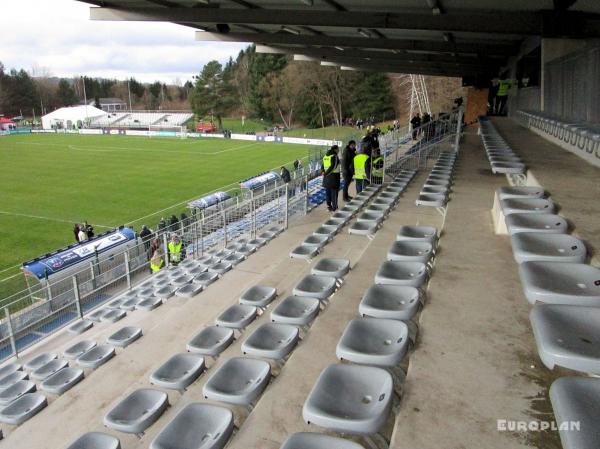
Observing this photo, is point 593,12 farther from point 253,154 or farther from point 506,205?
point 253,154

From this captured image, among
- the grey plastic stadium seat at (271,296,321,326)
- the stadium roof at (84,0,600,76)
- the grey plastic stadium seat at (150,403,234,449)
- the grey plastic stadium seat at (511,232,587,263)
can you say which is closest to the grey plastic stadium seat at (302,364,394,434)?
the grey plastic stadium seat at (150,403,234,449)

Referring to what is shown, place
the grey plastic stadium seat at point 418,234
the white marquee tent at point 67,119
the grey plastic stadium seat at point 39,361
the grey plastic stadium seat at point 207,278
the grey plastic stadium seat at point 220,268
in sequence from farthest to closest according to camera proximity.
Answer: the white marquee tent at point 67,119, the grey plastic stadium seat at point 220,268, the grey plastic stadium seat at point 207,278, the grey plastic stadium seat at point 39,361, the grey plastic stadium seat at point 418,234

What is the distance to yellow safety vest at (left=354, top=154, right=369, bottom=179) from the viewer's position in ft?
29.2

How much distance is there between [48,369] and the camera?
523cm

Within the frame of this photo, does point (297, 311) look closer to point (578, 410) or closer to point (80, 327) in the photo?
point (578, 410)

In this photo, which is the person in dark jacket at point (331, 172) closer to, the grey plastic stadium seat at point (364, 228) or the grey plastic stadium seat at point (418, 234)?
the grey plastic stadium seat at point (364, 228)

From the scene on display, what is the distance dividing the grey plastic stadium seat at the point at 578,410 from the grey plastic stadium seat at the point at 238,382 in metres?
1.59

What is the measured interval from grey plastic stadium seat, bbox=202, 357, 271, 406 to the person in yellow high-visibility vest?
801 centimetres

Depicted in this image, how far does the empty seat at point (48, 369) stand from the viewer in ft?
16.6

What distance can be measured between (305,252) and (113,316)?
3424 millimetres

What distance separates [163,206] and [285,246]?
15.2 metres

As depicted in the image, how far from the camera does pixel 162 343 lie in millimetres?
4891

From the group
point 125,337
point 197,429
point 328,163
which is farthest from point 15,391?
point 328,163

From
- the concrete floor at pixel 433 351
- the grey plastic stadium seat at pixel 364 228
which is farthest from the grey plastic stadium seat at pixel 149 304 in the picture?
Answer: the grey plastic stadium seat at pixel 364 228
